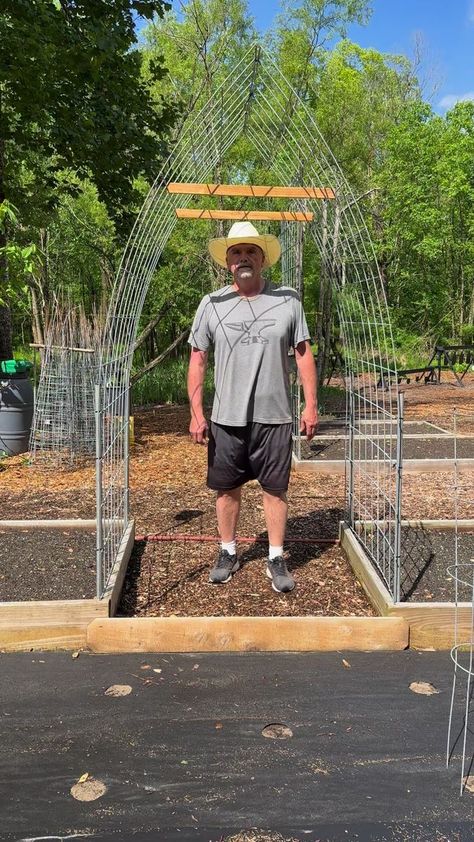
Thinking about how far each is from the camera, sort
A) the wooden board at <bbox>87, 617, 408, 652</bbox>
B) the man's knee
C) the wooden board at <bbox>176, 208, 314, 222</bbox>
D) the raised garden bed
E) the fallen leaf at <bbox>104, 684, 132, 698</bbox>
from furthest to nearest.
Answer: the wooden board at <bbox>176, 208, 314, 222</bbox>
the man's knee
the raised garden bed
the wooden board at <bbox>87, 617, 408, 652</bbox>
the fallen leaf at <bbox>104, 684, 132, 698</bbox>

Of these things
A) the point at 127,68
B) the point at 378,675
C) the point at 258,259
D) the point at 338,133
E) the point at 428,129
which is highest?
the point at 428,129

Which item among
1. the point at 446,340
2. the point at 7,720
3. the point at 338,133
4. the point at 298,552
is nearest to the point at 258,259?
the point at 298,552

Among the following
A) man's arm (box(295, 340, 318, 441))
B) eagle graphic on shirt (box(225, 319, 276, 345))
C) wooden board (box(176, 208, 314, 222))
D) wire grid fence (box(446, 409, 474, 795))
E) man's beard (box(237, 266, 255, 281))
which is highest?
wooden board (box(176, 208, 314, 222))

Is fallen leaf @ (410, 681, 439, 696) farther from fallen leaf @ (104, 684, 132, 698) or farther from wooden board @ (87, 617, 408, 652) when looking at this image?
fallen leaf @ (104, 684, 132, 698)

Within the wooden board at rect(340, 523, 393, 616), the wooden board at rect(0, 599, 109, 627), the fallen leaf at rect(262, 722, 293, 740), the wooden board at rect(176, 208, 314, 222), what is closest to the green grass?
the wooden board at rect(176, 208, 314, 222)

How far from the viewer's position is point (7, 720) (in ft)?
7.29

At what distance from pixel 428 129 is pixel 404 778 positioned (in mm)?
23443

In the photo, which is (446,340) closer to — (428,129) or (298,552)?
(428,129)

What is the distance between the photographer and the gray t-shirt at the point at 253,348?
3121 mm

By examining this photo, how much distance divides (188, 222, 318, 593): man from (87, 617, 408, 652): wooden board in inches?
21.6

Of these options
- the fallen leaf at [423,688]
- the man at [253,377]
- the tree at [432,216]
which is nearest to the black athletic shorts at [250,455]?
the man at [253,377]

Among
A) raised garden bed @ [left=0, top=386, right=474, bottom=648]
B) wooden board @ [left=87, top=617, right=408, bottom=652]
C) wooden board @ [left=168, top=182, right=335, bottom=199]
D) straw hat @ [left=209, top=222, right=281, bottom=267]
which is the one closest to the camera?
wooden board @ [left=87, top=617, right=408, bottom=652]

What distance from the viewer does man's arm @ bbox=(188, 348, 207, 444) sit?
10.7 ft

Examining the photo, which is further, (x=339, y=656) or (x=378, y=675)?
(x=339, y=656)
